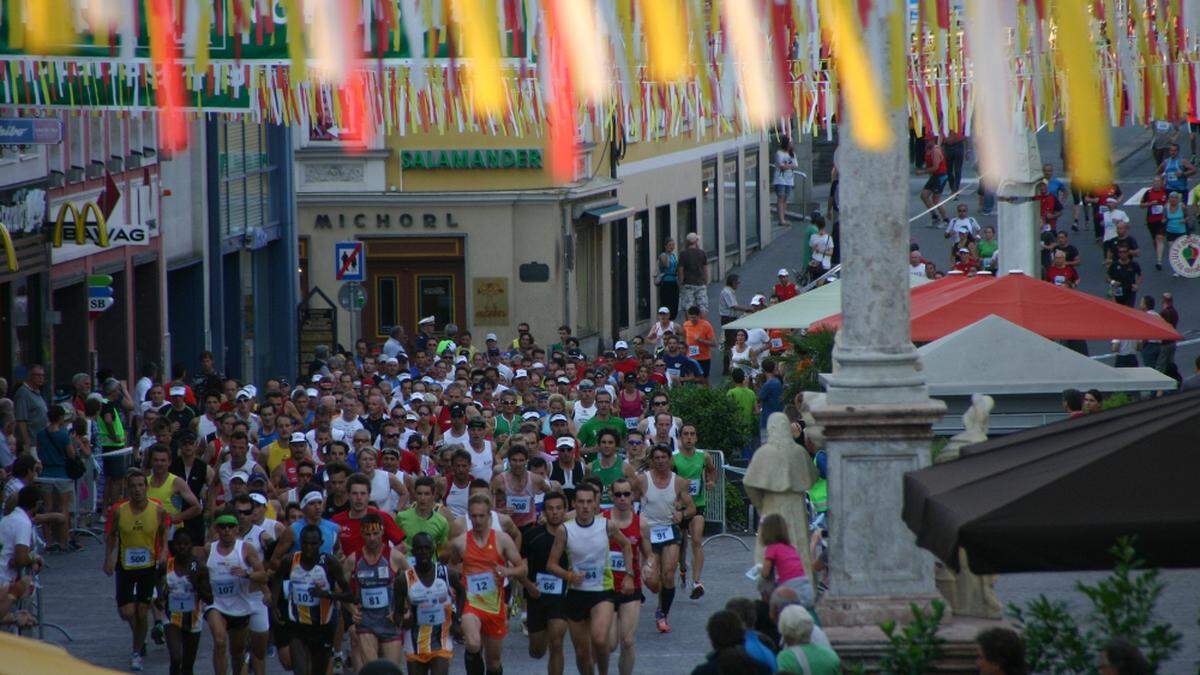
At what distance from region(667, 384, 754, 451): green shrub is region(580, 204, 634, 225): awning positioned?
17538 mm

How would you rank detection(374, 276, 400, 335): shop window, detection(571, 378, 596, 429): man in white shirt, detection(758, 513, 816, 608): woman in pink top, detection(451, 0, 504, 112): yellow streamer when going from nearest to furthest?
detection(451, 0, 504, 112): yellow streamer, detection(758, 513, 816, 608): woman in pink top, detection(571, 378, 596, 429): man in white shirt, detection(374, 276, 400, 335): shop window

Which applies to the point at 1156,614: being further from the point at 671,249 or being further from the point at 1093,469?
the point at 671,249

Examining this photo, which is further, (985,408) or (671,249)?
(671,249)

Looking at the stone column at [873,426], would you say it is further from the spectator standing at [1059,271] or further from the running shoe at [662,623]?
the spectator standing at [1059,271]

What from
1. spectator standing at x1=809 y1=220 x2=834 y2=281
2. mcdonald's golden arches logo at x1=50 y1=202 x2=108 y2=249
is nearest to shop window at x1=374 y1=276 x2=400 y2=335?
spectator standing at x1=809 y1=220 x2=834 y2=281

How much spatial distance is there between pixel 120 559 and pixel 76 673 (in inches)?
411

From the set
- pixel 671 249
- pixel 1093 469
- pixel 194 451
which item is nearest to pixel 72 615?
pixel 194 451

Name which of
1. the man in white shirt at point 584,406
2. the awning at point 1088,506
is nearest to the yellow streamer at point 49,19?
the awning at point 1088,506

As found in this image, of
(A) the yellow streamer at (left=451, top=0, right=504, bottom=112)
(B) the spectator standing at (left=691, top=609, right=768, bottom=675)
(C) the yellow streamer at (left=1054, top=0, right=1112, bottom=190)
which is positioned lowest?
(B) the spectator standing at (left=691, top=609, right=768, bottom=675)

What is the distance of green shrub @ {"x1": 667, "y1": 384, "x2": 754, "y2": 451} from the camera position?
73.1 ft

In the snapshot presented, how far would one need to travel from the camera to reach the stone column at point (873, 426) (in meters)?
10.9

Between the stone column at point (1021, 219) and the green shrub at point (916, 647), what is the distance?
9.28 meters

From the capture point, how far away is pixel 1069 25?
194 inches

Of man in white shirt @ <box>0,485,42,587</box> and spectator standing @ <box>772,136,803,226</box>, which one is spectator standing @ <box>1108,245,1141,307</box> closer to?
spectator standing @ <box>772,136,803,226</box>
